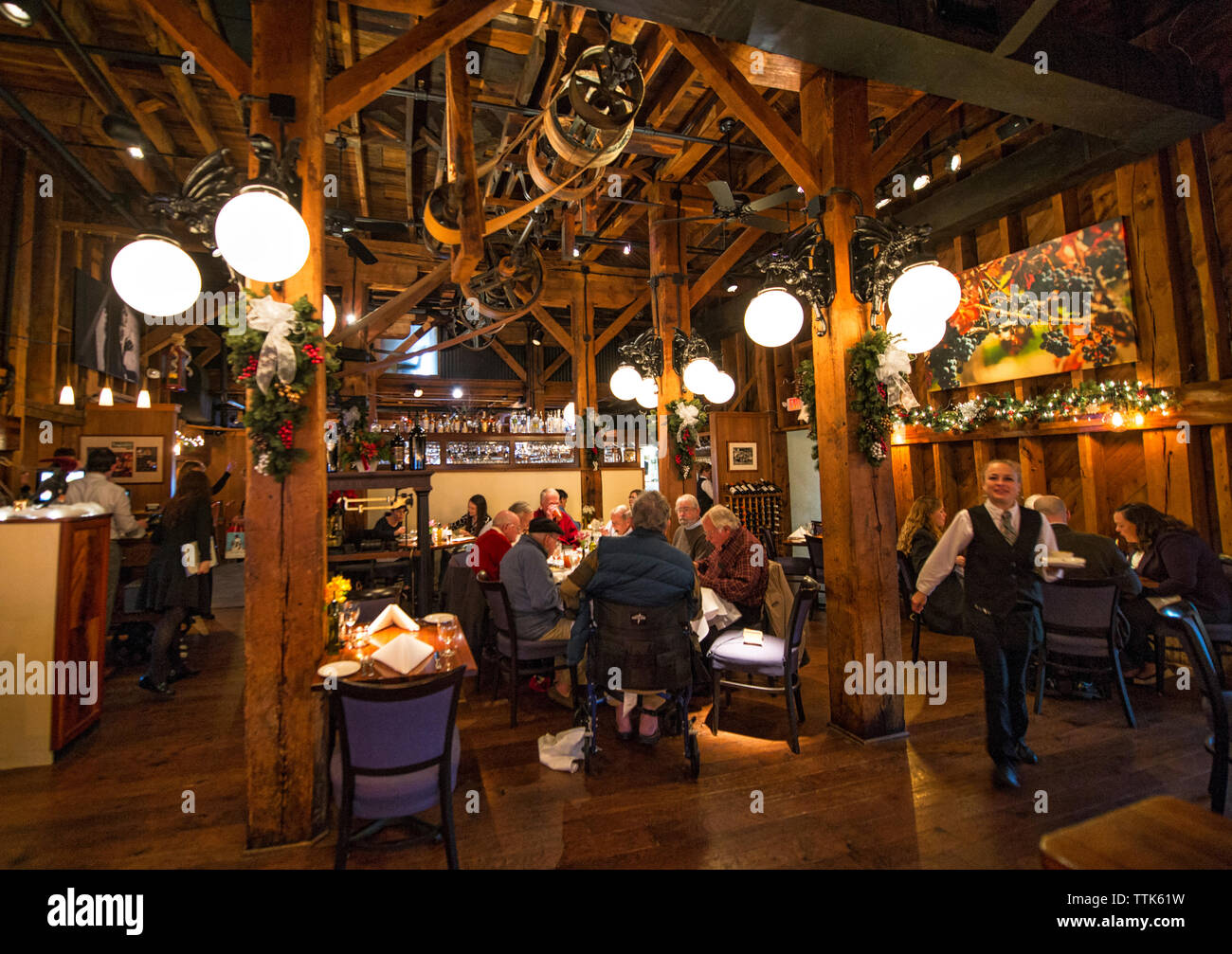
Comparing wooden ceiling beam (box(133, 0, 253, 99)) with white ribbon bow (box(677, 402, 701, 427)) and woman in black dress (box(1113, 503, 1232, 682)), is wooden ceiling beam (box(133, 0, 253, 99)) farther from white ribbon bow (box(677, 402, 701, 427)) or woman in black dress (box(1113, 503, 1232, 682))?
woman in black dress (box(1113, 503, 1232, 682))

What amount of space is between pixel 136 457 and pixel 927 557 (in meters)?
10.4

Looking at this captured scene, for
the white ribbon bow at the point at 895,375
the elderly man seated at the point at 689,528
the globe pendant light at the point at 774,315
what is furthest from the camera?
the elderly man seated at the point at 689,528

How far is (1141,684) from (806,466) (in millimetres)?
6092

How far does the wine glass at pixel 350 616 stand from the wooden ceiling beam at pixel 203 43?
2782mm

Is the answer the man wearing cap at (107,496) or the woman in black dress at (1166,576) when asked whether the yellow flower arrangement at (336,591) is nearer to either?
the man wearing cap at (107,496)

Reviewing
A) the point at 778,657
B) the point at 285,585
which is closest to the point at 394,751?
the point at 285,585

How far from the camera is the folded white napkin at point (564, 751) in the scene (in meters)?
3.22

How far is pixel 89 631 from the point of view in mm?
3908

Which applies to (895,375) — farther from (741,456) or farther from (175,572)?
(741,456)

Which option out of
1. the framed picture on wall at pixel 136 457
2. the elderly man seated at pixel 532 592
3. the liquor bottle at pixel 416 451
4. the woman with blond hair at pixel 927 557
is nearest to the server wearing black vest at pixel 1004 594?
the woman with blond hair at pixel 927 557

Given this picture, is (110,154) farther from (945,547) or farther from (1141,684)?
(1141,684)

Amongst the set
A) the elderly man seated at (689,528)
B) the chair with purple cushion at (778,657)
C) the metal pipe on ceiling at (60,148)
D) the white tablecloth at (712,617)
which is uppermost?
the metal pipe on ceiling at (60,148)

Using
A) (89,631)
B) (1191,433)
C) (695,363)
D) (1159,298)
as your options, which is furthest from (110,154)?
(1191,433)

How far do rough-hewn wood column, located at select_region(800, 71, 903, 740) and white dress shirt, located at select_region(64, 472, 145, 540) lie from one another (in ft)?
20.7
